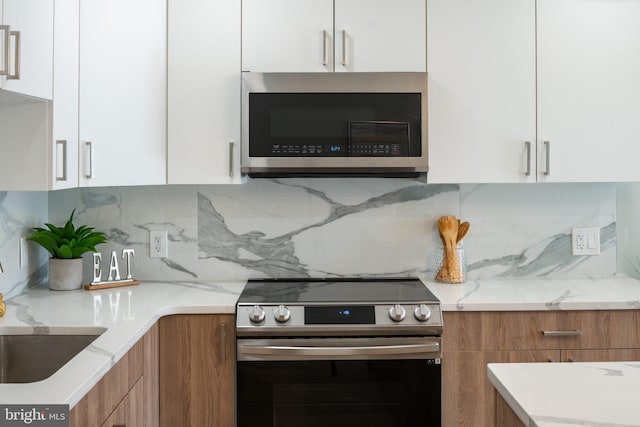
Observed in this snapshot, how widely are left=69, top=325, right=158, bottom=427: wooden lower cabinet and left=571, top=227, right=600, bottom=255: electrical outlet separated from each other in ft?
6.25

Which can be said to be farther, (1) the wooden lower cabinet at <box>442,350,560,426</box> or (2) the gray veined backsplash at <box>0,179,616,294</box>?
(2) the gray veined backsplash at <box>0,179,616,294</box>

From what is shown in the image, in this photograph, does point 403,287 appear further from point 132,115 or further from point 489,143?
point 132,115

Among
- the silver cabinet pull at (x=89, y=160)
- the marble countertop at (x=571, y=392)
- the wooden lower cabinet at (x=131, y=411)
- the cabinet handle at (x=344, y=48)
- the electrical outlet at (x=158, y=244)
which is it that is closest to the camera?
the marble countertop at (x=571, y=392)

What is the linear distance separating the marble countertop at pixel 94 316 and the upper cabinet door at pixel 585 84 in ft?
4.80

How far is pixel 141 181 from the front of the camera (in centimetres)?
254

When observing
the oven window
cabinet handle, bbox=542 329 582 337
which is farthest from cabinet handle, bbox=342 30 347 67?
cabinet handle, bbox=542 329 582 337

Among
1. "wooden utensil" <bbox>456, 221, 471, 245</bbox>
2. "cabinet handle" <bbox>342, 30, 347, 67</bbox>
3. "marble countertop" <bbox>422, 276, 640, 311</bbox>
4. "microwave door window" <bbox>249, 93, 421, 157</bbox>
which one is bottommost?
"marble countertop" <bbox>422, 276, 640, 311</bbox>

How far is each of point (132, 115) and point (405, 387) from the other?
1.44 meters

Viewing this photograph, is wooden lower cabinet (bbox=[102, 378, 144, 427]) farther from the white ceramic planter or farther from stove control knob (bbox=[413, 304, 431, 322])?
stove control knob (bbox=[413, 304, 431, 322])

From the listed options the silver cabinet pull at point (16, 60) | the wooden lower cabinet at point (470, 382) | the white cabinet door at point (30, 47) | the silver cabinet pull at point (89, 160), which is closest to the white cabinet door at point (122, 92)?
the silver cabinet pull at point (89, 160)

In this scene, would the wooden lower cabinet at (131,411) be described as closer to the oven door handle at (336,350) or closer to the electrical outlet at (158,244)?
the oven door handle at (336,350)

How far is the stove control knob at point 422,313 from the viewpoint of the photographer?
2.45 m

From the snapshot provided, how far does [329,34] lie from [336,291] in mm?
1043

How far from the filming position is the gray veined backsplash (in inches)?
119
